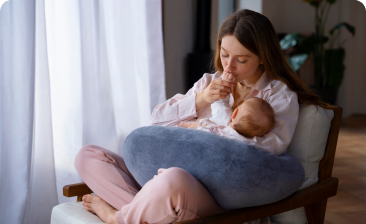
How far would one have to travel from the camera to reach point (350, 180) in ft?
9.09

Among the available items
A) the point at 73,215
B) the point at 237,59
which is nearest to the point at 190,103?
the point at 237,59

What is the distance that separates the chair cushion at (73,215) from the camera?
1230mm

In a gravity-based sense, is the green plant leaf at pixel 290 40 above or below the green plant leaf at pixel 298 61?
above

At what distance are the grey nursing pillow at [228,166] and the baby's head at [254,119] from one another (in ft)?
0.40

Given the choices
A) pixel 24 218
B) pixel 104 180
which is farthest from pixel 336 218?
pixel 24 218

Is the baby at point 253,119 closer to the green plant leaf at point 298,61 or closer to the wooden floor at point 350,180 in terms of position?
the wooden floor at point 350,180

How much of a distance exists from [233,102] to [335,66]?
144 inches

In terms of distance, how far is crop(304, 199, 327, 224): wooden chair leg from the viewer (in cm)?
121

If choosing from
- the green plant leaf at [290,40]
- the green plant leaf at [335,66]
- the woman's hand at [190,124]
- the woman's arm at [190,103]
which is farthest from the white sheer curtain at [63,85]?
the green plant leaf at [335,66]

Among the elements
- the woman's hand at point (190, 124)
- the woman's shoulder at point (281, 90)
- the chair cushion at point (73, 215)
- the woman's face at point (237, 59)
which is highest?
the woman's face at point (237, 59)

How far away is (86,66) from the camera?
2062 mm

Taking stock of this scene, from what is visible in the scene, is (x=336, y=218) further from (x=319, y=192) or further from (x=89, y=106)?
(x=89, y=106)

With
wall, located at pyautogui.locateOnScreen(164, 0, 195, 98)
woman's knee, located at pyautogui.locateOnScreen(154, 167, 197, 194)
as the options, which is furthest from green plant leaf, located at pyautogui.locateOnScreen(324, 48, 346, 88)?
woman's knee, located at pyautogui.locateOnScreen(154, 167, 197, 194)

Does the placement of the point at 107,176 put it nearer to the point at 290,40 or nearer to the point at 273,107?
the point at 273,107
